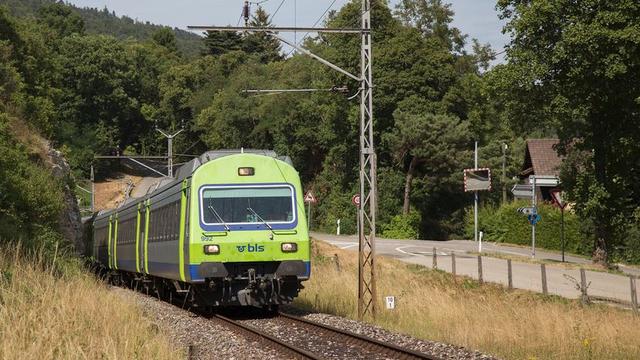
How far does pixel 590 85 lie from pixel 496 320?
18.3 m

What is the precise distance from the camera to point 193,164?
17516 mm

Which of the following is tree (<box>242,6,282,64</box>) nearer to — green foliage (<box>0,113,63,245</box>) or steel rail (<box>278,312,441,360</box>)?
green foliage (<box>0,113,63,245</box>)

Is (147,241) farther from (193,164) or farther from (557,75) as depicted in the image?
(557,75)

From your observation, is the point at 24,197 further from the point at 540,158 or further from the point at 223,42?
the point at 223,42

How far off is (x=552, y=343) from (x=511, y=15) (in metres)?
24.4

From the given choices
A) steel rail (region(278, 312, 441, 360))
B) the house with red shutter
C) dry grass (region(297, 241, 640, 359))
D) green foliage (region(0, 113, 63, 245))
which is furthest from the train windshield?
the house with red shutter

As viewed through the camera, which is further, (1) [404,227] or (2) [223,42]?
(2) [223,42]

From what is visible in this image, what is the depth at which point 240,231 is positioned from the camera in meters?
16.7

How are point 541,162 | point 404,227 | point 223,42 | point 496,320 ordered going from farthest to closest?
point 223,42 < point 541,162 < point 404,227 < point 496,320

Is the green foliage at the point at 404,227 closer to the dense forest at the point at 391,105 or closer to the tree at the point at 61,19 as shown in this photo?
the dense forest at the point at 391,105

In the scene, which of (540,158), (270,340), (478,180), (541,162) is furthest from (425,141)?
(270,340)

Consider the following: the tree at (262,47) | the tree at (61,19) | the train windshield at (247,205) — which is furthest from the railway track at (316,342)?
the tree at (61,19)

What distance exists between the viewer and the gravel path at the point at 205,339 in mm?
12450

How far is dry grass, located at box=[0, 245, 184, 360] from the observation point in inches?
356
